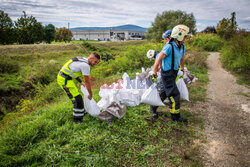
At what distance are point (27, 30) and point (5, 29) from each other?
252 inches

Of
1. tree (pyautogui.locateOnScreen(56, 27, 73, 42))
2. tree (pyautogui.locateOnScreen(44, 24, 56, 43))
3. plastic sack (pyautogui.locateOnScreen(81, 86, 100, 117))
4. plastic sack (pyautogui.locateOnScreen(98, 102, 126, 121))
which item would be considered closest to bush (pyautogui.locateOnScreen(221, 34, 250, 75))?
plastic sack (pyautogui.locateOnScreen(98, 102, 126, 121))

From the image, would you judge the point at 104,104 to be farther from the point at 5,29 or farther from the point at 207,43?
the point at 5,29

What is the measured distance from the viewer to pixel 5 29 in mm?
25172

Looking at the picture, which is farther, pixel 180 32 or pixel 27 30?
pixel 27 30

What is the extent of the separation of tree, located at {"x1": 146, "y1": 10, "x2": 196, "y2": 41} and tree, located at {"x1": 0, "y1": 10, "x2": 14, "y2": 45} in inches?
1040

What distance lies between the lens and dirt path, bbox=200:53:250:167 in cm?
232

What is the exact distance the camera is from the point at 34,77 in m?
9.52

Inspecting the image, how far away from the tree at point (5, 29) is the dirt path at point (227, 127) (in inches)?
1265

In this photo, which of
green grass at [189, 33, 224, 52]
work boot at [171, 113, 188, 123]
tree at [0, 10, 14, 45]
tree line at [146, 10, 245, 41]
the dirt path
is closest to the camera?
the dirt path

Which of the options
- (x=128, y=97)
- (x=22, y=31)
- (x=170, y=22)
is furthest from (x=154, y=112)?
(x=22, y=31)

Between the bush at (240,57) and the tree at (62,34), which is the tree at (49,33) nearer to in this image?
the tree at (62,34)

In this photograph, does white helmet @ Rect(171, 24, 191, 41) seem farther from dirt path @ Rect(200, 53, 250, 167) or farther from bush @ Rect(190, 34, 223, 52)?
bush @ Rect(190, 34, 223, 52)

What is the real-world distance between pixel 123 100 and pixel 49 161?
2.17m

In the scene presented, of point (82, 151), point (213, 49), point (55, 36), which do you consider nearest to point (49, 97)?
point (82, 151)
